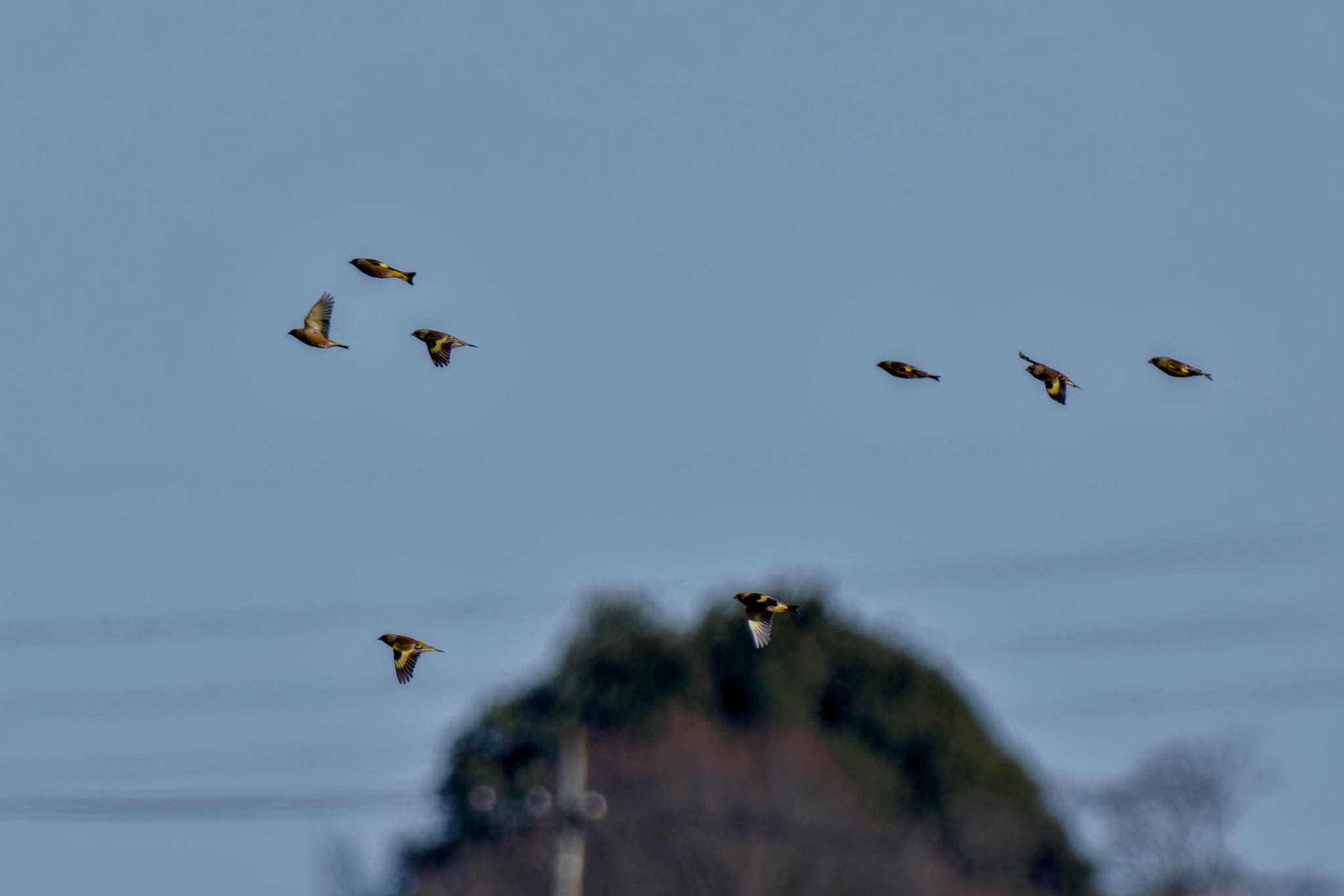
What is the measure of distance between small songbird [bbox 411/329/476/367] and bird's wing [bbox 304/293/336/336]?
86.8 inches

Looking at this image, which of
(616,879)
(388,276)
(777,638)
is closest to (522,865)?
(616,879)

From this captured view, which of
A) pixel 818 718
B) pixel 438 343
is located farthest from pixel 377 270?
pixel 818 718

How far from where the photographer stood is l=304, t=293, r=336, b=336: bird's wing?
30625 mm

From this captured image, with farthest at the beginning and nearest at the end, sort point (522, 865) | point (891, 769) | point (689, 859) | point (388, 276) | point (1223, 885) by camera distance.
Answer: point (1223, 885)
point (891, 769)
point (522, 865)
point (689, 859)
point (388, 276)

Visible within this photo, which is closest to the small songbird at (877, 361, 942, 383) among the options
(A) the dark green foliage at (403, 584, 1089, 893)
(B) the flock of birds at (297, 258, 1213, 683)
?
(B) the flock of birds at (297, 258, 1213, 683)

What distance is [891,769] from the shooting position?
3529 inches

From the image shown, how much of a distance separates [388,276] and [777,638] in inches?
2471

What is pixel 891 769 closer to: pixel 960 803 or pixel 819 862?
pixel 960 803

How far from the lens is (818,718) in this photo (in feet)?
299

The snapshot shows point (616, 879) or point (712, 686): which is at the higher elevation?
point (712, 686)

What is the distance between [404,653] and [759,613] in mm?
3122

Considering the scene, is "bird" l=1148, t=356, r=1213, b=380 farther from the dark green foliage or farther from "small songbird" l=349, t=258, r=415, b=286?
the dark green foliage

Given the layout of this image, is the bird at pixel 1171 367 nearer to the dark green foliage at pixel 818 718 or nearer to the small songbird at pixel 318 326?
the small songbird at pixel 318 326

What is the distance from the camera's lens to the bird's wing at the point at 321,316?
30625 mm
